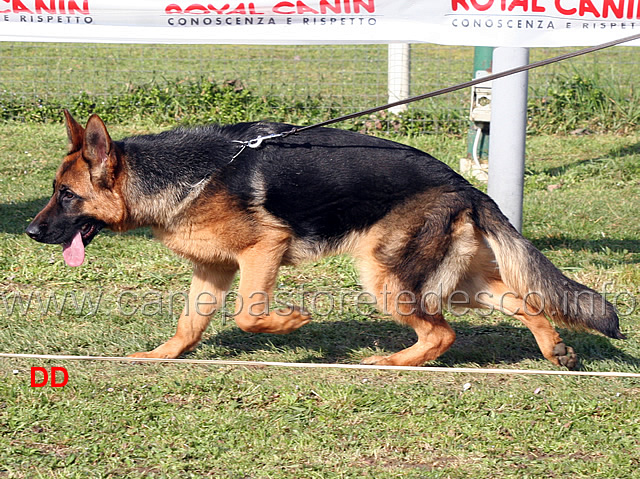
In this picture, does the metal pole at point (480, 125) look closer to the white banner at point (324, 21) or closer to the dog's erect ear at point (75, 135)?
the white banner at point (324, 21)

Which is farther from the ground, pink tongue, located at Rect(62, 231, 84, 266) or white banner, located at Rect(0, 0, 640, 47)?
white banner, located at Rect(0, 0, 640, 47)

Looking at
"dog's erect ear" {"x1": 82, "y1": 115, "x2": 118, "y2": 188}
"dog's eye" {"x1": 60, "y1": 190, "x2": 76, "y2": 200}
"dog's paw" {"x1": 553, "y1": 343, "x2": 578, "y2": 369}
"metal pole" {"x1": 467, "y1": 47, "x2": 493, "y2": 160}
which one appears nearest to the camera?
"dog's erect ear" {"x1": 82, "y1": 115, "x2": 118, "y2": 188}

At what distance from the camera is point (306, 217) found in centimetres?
414

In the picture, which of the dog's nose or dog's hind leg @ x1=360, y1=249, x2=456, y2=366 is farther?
dog's hind leg @ x1=360, y1=249, x2=456, y2=366

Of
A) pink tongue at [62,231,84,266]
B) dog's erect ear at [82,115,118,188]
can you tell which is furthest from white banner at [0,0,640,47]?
pink tongue at [62,231,84,266]

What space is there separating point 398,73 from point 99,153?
625 cm

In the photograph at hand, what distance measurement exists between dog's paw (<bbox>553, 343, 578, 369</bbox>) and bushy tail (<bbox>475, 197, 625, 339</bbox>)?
0.12 meters

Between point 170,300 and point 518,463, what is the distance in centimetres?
275

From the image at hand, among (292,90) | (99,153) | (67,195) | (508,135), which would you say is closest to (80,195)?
(67,195)

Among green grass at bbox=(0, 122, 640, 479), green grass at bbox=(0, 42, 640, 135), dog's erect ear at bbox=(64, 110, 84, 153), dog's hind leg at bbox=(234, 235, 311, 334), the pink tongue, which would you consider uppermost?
green grass at bbox=(0, 42, 640, 135)

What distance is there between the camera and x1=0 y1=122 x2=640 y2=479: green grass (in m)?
3.37

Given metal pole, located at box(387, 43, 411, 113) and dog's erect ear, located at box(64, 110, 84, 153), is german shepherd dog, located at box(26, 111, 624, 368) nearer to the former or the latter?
dog's erect ear, located at box(64, 110, 84, 153)

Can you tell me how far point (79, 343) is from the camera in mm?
4621

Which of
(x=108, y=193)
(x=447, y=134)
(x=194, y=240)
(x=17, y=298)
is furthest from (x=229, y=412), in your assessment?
(x=447, y=134)
